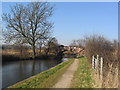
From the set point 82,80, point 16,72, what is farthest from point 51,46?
point 82,80

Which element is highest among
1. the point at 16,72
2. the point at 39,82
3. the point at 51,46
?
the point at 51,46

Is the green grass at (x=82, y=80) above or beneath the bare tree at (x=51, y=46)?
beneath

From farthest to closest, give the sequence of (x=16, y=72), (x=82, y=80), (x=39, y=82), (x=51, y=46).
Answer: (x=51, y=46), (x=16, y=72), (x=82, y=80), (x=39, y=82)

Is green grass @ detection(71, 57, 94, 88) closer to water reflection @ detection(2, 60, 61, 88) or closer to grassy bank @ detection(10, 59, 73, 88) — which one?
grassy bank @ detection(10, 59, 73, 88)

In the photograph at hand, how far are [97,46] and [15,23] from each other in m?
19.3

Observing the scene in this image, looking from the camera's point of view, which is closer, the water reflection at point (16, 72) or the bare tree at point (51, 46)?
the water reflection at point (16, 72)

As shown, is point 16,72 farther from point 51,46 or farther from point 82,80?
point 51,46

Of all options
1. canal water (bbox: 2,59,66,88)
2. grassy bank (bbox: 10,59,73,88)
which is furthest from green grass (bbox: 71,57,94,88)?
canal water (bbox: 2,59,66,88)

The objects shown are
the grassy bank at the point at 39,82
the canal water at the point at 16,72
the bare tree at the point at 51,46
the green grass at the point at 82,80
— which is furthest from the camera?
the bare tree at the point at 51,46

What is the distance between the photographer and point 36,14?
29.5 meters

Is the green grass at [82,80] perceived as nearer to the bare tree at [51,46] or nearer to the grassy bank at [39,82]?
the grassy bank at [39,82]

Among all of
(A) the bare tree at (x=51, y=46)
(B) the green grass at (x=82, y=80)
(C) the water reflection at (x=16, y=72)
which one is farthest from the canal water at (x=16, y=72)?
(A) the bare tree at (x=51, y=46)

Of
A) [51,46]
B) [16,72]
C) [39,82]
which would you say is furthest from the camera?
[51,46]

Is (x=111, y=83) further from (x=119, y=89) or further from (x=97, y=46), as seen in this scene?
(x=97, y=46)
